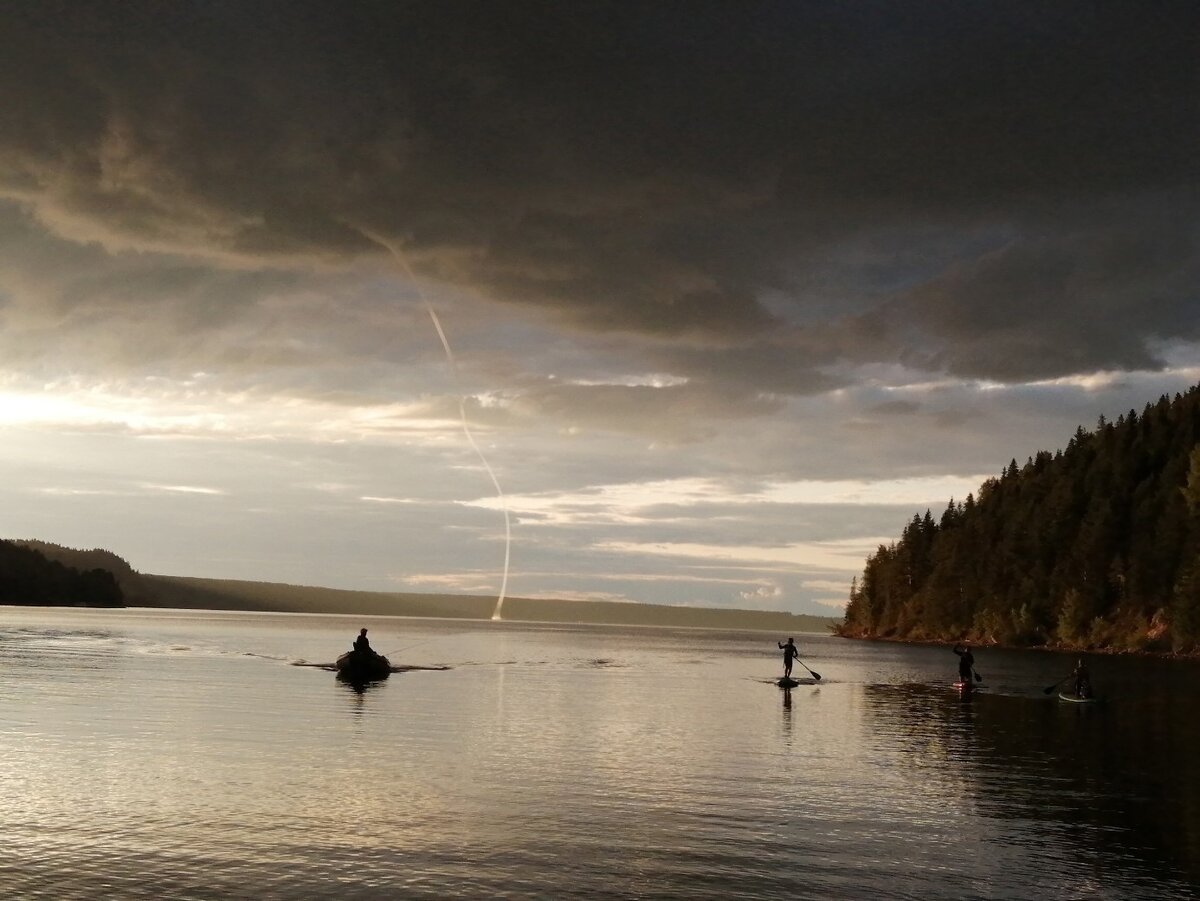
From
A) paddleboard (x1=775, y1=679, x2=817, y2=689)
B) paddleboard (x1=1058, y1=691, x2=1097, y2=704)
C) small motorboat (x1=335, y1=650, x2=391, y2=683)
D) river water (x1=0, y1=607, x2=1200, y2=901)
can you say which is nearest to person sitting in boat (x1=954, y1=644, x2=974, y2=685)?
paddleboard (x1=1058, y1=691, x2=1097, y2=704)

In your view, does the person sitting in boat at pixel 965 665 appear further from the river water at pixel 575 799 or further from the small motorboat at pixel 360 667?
the small motorboat at pixel 360 667

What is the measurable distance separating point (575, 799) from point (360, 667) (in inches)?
1954

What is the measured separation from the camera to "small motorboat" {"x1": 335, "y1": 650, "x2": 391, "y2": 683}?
7650cm

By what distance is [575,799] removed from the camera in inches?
1188

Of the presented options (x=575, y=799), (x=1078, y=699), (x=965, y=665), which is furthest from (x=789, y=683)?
(x=575, y=799)

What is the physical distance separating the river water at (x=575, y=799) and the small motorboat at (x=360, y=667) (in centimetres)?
Answer: 1205

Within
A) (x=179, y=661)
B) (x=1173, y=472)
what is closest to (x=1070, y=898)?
(x=179, y=661)

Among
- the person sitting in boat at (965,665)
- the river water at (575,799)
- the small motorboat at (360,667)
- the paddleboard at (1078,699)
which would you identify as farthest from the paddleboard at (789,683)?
the small motorboat at (360,667)

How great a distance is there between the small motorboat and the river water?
12.1m

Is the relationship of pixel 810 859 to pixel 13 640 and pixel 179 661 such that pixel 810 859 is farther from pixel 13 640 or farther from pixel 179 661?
pixel 13 640

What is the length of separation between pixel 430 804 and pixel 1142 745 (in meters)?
33.8

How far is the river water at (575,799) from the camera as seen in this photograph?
2134cm

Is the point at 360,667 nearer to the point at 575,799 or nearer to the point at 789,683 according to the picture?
the point at 789,683

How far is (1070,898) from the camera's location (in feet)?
68.3
